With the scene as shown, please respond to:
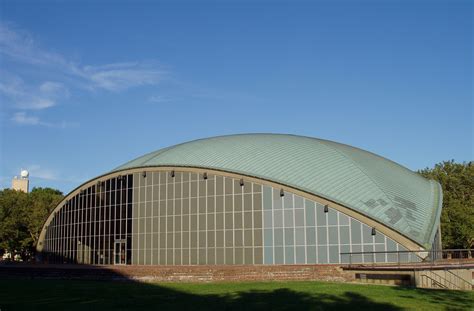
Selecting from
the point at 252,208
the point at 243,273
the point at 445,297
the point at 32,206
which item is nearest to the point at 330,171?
the point at 252,208

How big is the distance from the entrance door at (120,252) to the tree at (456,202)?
36.0 metres

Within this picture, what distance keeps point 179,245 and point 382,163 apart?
20.5 meters

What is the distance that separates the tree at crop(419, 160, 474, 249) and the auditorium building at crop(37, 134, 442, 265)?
12.7 metres

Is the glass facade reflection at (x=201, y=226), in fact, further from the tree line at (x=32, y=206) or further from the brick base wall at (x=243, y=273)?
the tree line at (x=32, y=206)

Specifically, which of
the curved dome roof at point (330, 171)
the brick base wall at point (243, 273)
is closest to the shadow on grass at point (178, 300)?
the brick base wall at point (243, 273)

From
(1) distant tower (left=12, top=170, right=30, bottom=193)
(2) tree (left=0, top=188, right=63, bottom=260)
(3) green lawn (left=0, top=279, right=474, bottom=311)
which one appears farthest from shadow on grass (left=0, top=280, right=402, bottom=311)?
(1) distant tower (left=12, top=170, right=30, bottom=193)

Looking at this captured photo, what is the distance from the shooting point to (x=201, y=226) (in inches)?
1754

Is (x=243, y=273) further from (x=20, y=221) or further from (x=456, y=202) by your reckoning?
(x=20, y=221)

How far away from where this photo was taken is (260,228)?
4181 cm

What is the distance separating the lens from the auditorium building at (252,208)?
39062mm

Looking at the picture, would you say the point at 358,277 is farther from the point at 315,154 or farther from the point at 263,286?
the point at 315,154

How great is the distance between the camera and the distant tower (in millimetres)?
128250

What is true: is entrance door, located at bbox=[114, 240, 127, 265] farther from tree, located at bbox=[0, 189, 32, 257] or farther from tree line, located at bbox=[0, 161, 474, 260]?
tree, located at bbox=[0, 189, 32, 257]

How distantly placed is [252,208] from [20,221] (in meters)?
44.4
